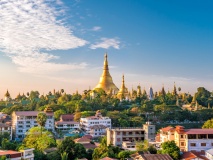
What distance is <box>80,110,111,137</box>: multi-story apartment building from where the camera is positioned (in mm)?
32562

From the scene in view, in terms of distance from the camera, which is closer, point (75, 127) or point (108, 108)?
point (75, 127)

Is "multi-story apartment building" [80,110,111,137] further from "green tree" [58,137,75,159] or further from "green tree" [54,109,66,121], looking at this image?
"green tree" [58,137,75,159]

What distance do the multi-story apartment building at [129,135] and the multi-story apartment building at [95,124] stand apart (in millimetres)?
5056

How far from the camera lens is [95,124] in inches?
1344

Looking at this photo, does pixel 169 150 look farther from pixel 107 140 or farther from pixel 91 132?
pixel 91 132

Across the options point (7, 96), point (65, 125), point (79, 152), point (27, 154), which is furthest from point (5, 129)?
point (7, 96)

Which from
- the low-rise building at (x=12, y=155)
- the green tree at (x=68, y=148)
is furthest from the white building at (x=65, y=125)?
the low-rise building at (x=12, y=155)

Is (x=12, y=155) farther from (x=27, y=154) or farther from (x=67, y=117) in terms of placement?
(x=67, y=117)

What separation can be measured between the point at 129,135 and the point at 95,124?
A: 22.7 feet

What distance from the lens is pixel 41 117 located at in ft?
90.4

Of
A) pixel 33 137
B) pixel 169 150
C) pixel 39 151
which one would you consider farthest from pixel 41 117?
pixel 169 150

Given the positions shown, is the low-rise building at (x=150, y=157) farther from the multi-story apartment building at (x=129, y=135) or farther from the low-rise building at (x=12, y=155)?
the low-rise building at (x=12, y=155)

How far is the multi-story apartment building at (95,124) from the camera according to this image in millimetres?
32562

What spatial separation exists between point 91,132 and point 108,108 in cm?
941
